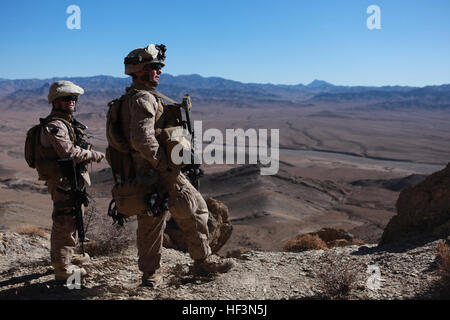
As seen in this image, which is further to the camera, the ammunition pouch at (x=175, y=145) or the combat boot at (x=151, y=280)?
the combat boot at (x=151, y=280)

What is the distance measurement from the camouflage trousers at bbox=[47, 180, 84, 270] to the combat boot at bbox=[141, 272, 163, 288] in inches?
29.9

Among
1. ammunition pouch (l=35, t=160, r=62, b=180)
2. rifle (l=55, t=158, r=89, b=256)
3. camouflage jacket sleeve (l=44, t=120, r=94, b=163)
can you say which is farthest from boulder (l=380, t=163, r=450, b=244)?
ammunition pouch (l=35, t=160, r=62, b=180)

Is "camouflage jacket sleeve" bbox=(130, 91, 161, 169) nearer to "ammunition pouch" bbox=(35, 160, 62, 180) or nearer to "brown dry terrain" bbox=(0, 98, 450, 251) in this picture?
Result: "ammunition pouch" bbox=(35, 160, 62, 180)

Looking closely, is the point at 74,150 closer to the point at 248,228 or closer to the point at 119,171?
the point at 119,171

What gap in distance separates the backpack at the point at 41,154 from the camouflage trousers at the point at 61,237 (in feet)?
0.46

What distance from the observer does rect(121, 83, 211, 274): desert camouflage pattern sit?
331 cm

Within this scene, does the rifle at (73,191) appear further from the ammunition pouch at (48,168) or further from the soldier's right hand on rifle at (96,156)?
the soldier's right hand on rifle at (96,156)

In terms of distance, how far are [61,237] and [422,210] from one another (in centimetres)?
480

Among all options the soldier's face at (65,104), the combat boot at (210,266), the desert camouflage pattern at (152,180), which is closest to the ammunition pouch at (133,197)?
the desert camouflage pattern at (152,180)

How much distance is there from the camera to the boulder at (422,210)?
559cm

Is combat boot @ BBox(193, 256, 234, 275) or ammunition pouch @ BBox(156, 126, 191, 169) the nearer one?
ammunition pouch @ BBox(156, 126, 191, 169)

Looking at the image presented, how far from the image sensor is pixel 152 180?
11.3 feet

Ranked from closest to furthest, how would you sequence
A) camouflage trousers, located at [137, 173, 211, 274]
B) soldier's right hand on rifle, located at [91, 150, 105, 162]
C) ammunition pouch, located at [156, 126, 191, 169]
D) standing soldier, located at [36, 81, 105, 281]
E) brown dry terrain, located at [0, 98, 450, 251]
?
ammunition pouch, located at [156, 126, 191, 169]
camouflage trousers, located at [137, 173, 211, 274]
standing soldier, located at [36, 81, 105, 281]
soldier's right hand on rifle, located at [91, 150, 105, 162]
brown dry terrain, located at [0, 98, 450, 251]

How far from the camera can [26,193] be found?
79.6 ft
